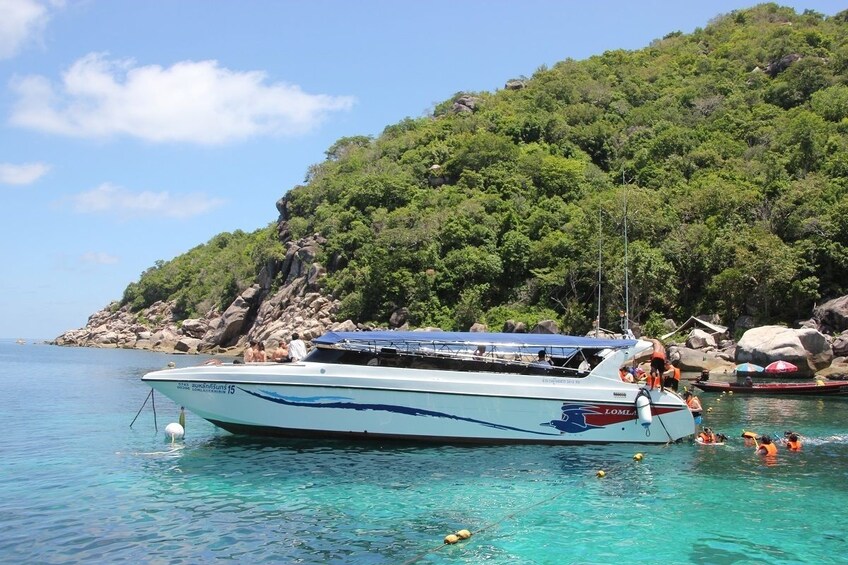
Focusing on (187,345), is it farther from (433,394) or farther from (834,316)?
(433,394)

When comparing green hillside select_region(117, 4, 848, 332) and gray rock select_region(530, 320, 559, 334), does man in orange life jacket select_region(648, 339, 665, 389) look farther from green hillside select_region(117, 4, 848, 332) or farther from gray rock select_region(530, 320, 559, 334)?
gray rock select_region(530, 320, 559, 334)

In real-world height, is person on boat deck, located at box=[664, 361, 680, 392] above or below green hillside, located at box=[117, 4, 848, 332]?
below

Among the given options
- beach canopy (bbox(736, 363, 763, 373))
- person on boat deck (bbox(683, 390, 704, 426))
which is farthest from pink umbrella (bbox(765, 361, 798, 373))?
person on boat deck (bbox(683, 390, 704, 426))

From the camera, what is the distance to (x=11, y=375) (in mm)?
43438

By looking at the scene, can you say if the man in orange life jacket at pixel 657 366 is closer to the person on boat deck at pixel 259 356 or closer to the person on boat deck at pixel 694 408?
the person on boat deck at pixel 694 408

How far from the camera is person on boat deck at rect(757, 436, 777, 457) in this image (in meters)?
16.7

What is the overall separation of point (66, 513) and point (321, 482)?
4568 millimetres

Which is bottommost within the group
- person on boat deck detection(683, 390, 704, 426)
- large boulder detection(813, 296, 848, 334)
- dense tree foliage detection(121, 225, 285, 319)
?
person on boat deck detection(683, 390, 704, 426)

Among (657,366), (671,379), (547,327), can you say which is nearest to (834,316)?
(547,327)

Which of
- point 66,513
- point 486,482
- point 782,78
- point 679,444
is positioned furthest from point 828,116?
point 66,513

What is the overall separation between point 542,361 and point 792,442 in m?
6.89

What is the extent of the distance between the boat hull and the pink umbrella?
19.8 metres

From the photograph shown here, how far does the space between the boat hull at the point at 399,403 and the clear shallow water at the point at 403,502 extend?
19.2 inches

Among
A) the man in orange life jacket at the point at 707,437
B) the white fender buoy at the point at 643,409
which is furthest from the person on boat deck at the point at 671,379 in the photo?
the white fender buoy at the point at 643,409
